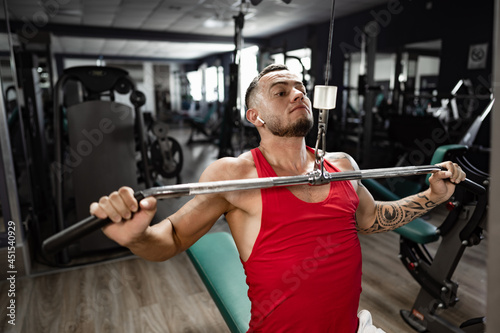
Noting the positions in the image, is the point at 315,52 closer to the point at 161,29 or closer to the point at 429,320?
the point at 429,320

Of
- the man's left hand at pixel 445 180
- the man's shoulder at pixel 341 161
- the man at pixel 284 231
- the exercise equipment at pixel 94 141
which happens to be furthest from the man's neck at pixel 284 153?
the exercise equipment at pixel 94 141

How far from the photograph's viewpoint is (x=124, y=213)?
705mm

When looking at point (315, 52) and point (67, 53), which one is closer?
point (315, 52)

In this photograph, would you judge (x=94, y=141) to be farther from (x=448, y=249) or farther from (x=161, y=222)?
(x=448, y=249)

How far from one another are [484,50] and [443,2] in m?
0.98

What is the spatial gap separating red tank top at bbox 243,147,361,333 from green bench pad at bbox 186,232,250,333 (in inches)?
9.8

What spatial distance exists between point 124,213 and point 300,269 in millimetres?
496

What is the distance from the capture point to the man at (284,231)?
36.9 inches

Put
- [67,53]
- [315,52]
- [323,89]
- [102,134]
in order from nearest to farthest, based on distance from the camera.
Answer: [323,89] < [102,134] < [315,52] < [67,53]

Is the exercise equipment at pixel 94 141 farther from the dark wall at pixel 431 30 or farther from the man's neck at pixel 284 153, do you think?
the dark wall at pixel 431 30

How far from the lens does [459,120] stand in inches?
156

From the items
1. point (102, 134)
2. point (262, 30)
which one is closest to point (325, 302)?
point (102, 134)

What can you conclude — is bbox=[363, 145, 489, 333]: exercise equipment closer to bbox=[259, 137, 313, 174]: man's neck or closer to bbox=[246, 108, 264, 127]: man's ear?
bbox=[259, 137, 313, 174]: man's neck

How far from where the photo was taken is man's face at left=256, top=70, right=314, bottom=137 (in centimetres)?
107
